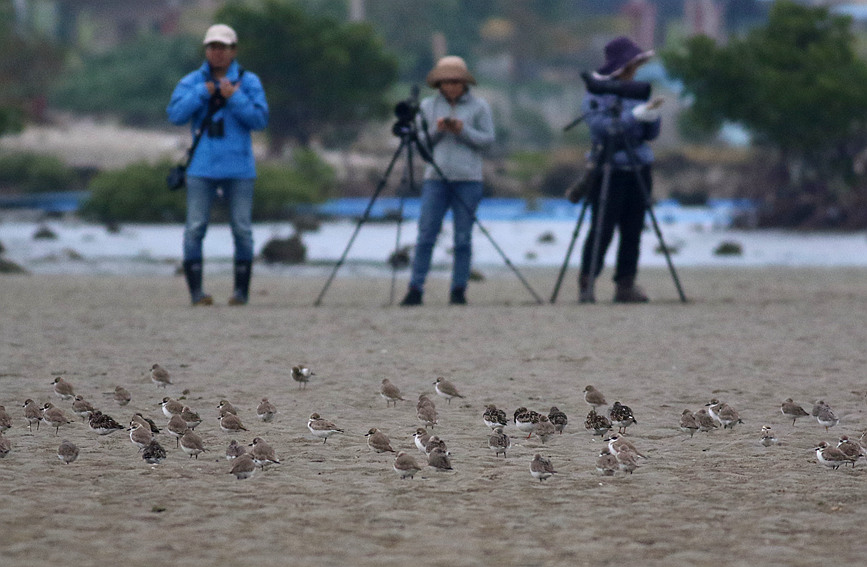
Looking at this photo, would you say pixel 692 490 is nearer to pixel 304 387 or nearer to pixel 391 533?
pixel 391 533

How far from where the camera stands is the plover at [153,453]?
581 cm

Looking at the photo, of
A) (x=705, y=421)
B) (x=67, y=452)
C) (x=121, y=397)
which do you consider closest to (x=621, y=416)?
(x=705, y=421)

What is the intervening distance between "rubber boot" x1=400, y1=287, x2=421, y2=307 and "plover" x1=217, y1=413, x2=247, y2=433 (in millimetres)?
6105

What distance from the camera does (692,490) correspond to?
17.8ft

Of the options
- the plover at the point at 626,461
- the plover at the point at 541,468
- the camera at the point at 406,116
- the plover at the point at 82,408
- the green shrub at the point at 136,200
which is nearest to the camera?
the plover at the point at 541,468

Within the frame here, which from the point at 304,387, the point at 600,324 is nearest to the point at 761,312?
the point at 600,324

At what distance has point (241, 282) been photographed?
488 inches

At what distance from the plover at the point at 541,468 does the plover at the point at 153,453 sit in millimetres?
1543

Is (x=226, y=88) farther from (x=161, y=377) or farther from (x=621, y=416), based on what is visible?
(x=621, y=416)

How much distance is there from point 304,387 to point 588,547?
358 centimetres

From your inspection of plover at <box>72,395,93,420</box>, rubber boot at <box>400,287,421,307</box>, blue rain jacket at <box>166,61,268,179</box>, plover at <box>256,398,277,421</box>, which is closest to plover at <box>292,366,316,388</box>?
plover at <box>256,398,277,421</box>

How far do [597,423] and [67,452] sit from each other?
2.36 m

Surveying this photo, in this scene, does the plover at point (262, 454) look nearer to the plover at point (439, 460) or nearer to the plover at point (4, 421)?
the plover at point (439, 460)

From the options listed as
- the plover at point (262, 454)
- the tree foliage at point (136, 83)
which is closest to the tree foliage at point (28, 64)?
the tree foliage at point (136, 83)
